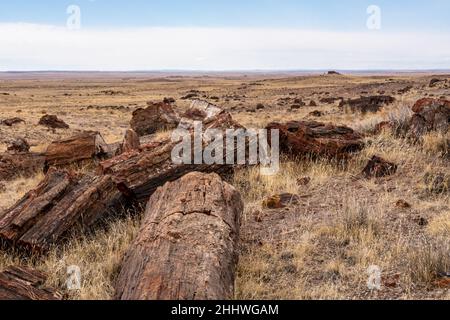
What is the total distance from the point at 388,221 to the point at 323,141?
3538mm

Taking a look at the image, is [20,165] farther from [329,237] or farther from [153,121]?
[329,237]

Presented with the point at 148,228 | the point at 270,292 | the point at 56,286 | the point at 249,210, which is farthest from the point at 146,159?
the point at 270,292

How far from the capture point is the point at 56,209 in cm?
659

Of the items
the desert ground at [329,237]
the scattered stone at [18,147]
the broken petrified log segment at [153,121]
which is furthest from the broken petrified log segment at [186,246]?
the broken petrified log segment at [153,121]

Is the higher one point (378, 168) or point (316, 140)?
point (316, 140)

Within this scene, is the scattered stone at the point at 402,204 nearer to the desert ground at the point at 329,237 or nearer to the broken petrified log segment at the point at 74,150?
the desert ground at the point at 329,237

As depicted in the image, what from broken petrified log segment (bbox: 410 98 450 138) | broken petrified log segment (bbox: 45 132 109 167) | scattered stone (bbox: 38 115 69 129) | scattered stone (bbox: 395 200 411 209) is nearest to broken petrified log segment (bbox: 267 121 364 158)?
broken petrified log segment (bbox: 410 98 450 138)

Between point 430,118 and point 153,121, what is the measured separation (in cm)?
1029

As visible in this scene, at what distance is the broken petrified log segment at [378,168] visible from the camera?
8.90 metres

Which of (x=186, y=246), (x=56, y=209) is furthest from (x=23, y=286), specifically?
(x=56, y=209)

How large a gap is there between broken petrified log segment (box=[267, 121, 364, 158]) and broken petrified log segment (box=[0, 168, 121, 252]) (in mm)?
4201

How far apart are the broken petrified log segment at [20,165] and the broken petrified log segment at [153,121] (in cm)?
599
